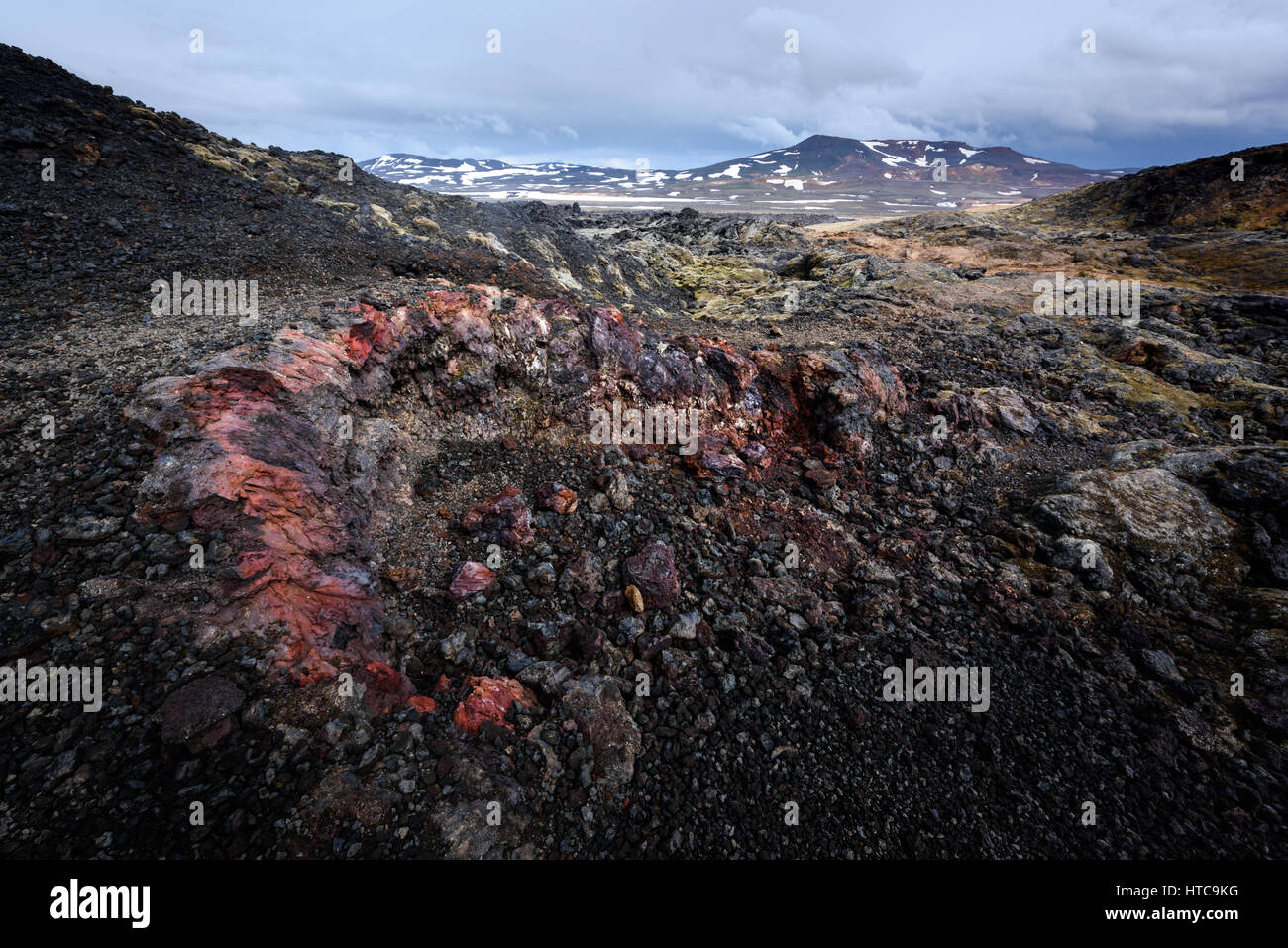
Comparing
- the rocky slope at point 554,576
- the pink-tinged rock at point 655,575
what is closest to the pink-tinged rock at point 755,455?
the rocky slope at point 554,576

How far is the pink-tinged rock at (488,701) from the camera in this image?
5.11 metres

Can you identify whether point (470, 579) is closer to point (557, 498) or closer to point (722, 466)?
point (557, 498)

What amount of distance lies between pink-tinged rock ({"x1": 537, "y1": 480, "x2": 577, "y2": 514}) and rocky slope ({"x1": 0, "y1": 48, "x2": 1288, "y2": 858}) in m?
0.05

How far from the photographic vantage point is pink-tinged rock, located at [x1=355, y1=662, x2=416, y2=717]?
16.1ft

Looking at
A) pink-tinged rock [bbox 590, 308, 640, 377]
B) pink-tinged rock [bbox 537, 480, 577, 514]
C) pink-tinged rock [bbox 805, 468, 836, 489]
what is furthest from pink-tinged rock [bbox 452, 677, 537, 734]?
pink-tinged rock [bbox 805, 468, 836, 489]

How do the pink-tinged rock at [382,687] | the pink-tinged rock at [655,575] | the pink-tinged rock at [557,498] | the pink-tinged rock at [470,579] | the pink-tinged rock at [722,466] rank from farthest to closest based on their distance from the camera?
1. the pink-tinged rock at [722,466]
2. the pink-tinged rock at [557,498]
3. the pink-tinged rock at [655,575]
4. the pink-tinged rock at [470,579]
5. the pink-tinged rock at [382,687]

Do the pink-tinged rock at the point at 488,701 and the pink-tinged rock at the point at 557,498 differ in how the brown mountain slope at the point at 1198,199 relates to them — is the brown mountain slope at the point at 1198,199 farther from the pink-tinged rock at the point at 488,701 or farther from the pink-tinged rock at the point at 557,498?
the pink-tinged rock at the point at 488,701

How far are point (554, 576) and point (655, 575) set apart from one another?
153 centimetres

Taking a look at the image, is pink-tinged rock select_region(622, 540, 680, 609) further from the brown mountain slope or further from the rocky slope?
the brown mountain slope

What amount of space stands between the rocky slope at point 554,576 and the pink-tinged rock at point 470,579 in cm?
5

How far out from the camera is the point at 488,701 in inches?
210
